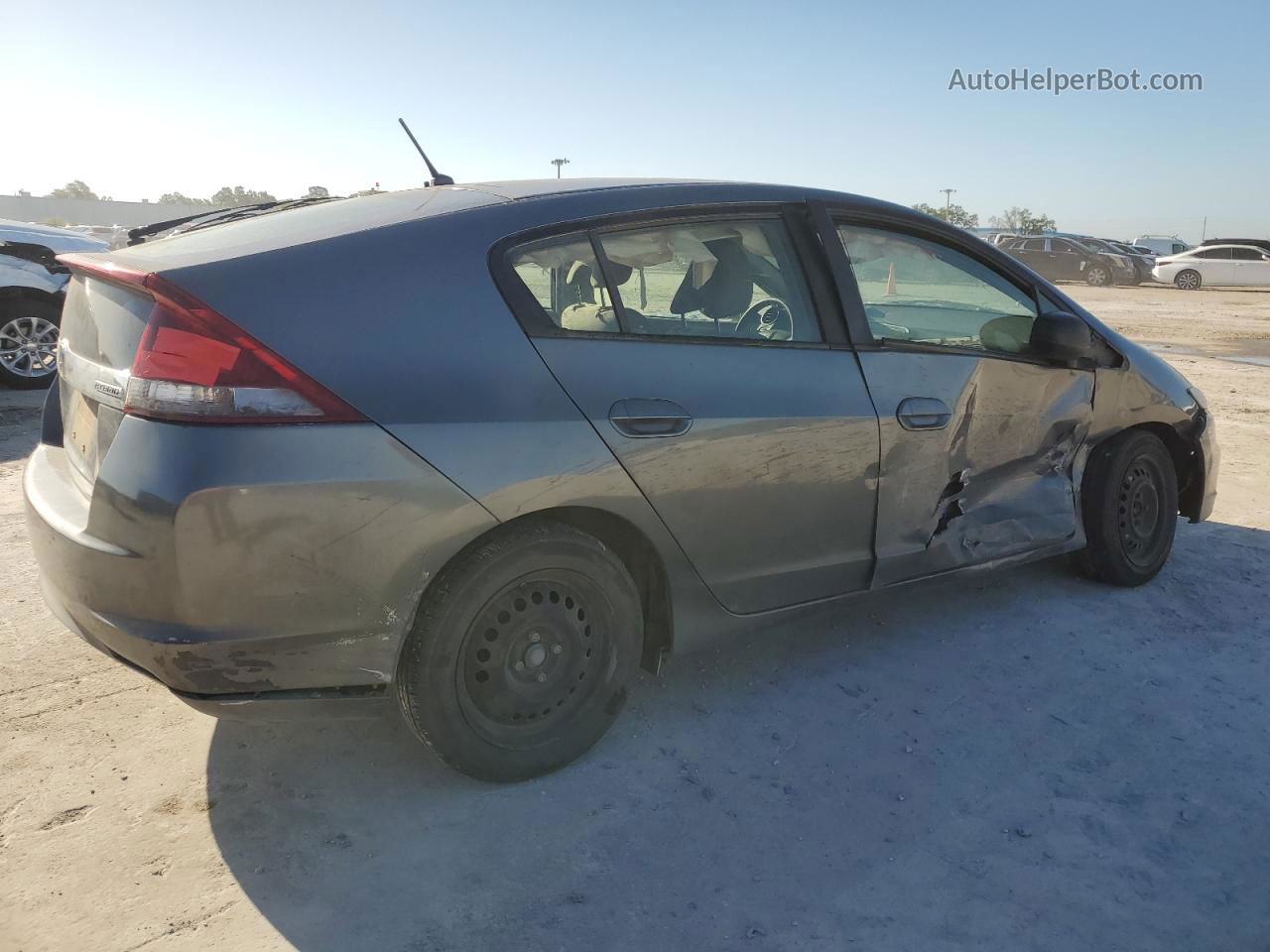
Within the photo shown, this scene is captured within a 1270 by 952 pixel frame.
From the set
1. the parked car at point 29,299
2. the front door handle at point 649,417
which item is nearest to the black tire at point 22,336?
the parked car at point 29,299

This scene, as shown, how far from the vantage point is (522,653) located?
289 cm

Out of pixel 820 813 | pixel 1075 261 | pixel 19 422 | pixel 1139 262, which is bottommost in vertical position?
pixel 820 813

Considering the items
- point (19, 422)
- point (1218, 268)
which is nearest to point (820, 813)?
point (19, 422)

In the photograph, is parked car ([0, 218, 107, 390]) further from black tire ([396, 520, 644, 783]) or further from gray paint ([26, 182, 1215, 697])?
black tire ([396, 520, 644, 783])

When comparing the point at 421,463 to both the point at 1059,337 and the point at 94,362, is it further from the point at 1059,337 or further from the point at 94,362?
the point at 1059,337

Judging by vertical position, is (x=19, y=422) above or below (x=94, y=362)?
below

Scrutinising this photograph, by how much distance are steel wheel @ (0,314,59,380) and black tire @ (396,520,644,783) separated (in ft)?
24.4

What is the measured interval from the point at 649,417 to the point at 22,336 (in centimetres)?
779

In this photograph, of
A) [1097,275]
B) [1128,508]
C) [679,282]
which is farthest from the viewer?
[1097,275]

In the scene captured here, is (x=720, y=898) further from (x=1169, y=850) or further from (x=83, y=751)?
(x=83, y=751)

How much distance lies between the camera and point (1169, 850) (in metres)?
2.72

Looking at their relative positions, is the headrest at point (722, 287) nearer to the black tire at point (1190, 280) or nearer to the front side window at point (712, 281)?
the front side window at point (712, 281)

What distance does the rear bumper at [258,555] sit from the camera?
2.36 meters

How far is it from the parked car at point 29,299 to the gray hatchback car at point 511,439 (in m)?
6.12
